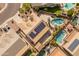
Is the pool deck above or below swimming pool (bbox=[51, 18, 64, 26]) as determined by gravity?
below

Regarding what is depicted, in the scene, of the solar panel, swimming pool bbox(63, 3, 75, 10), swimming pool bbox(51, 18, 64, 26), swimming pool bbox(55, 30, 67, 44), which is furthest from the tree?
the solar panel

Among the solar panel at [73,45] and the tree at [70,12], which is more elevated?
the tree at [70,12]

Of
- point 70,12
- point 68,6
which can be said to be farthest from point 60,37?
point 68,6

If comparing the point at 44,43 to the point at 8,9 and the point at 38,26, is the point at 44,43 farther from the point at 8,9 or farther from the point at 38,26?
the point at 8,9

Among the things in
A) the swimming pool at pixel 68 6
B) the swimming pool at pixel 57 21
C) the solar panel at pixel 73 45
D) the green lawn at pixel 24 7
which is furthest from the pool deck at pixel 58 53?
the green lawn at pixel 24 7

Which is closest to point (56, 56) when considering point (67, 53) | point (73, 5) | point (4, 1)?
point (67, 53)

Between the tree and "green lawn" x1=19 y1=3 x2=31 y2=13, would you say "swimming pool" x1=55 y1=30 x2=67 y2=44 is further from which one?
"green lawn" x1=19 y1=3 x2=31 y2=13

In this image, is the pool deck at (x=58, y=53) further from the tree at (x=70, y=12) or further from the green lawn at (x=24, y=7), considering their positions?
the green lawn at (x=24, y=7)

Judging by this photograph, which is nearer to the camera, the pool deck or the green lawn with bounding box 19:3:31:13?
the pool deck

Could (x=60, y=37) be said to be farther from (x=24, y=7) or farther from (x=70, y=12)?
(x=24, y=7)
